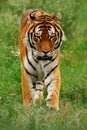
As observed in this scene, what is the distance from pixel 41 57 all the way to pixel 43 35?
Answer: 0.38 m

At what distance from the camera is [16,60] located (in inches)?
387

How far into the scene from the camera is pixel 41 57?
686 cm

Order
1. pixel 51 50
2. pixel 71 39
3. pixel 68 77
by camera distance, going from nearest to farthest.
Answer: pixel 51 50 < pixel 68 77 < pixel 71 39

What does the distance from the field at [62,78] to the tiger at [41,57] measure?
163 millimetres

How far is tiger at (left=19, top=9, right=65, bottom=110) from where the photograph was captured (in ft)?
22.8

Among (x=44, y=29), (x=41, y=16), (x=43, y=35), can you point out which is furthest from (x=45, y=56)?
(x=41, y=16)

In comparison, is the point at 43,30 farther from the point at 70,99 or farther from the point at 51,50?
the point at 70,99

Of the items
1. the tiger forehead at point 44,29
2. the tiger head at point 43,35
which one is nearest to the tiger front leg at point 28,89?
the tiger head at point 43,35

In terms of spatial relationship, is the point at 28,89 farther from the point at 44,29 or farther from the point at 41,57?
the point at 44,29

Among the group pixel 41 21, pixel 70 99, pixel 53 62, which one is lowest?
pixel 70 99

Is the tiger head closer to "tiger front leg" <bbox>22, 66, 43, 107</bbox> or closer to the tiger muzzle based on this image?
the tiger muzzle

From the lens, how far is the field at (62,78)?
146 inches

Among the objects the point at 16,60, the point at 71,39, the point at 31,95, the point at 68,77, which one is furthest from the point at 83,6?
the point at 71,39

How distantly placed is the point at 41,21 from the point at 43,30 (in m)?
0.21
